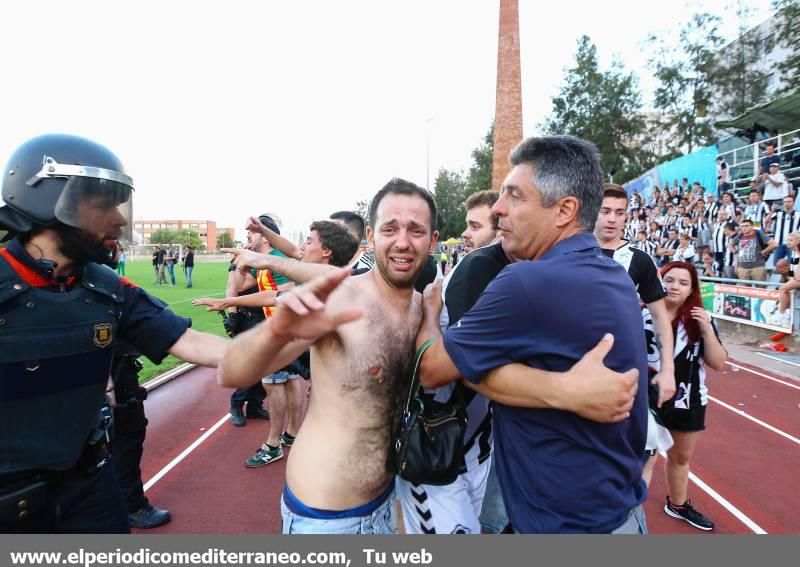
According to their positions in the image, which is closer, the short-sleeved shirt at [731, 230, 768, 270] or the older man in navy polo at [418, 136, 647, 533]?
the older man in navy polo at [418, 136, 647, 533]

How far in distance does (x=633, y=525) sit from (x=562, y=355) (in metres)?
0.76

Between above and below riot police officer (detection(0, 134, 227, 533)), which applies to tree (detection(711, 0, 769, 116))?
above

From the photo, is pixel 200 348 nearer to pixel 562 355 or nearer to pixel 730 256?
pixel 562 355

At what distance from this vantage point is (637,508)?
70.3 inches

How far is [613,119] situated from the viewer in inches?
1505

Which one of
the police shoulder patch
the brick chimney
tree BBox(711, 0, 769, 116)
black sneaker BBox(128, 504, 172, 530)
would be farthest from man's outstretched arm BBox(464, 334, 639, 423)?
tree BBox(711, 0, 769, 116)

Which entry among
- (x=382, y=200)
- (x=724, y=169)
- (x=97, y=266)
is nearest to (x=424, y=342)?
(x=382, y=200)

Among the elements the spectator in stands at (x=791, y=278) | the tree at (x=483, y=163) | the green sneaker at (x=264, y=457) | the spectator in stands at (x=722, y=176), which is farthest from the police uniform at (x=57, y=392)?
the tree at (x=483, y=163)

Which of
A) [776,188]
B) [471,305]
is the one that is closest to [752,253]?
[776,188]

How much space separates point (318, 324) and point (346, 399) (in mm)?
640

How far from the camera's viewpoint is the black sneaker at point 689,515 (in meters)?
3.81

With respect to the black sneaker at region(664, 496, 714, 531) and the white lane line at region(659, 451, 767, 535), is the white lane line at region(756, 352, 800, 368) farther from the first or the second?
the black sneaker at region(664, 496, 714, 531)

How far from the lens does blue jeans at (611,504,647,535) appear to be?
1.64 metres

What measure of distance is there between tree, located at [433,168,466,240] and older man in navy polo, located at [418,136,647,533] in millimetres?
46862
